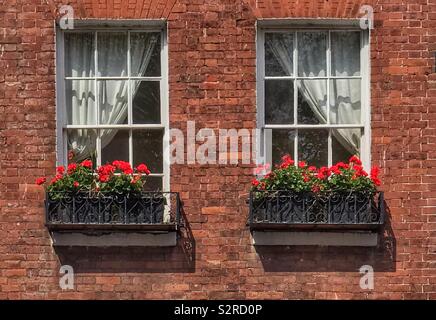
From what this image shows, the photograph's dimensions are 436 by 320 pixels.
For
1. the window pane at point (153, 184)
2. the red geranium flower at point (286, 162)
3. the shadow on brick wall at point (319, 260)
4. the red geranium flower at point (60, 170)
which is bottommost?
the shadow on brick wall at point (319, 260)

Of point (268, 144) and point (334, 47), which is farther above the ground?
point (334, 47)

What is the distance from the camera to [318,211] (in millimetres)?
8773

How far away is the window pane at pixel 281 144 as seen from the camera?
30.2 feet

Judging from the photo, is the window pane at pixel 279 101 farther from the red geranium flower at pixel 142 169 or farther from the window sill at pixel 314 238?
the red geranium flower at pixel 142 169

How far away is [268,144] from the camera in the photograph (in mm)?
9180

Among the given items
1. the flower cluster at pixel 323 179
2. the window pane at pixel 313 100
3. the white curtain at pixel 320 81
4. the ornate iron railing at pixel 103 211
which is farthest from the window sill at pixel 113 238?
the white curtain at pixel 320 81

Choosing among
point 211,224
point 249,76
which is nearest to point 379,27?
point 249,76

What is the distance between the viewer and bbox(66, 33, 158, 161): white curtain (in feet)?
30.3

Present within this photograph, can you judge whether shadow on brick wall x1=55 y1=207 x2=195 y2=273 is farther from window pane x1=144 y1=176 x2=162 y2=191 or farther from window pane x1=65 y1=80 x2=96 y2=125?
window pane x1=65 y1=80 x2=96 y2=125

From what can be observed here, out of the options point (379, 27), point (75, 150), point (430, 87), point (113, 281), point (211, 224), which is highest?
point (379, 27)

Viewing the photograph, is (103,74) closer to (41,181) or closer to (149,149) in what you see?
(149,149)

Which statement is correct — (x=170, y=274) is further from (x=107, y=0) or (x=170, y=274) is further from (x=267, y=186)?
(x=107, y=0)

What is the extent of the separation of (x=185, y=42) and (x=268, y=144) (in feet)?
4.27

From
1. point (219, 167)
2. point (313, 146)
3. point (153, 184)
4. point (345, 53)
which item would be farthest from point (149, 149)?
point (345, 53)
